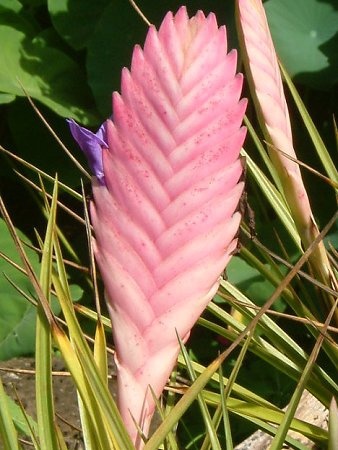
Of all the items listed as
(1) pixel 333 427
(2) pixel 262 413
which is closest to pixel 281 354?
(2) pixel 262 413

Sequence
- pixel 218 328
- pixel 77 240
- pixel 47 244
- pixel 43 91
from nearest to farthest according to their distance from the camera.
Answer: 1. pixel 47 244
2. pixel 218 328
3. pixel 43 91
4. pixel 77 240

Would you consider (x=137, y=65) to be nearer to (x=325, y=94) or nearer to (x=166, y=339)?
(x=166, y=339)

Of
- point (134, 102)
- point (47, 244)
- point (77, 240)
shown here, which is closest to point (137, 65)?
point (134, 102)

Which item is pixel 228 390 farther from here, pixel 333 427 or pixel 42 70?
pixel 42 70

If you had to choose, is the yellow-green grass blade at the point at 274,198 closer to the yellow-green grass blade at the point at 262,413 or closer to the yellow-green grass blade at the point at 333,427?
the yellow-green grass blade at the point at 262,413

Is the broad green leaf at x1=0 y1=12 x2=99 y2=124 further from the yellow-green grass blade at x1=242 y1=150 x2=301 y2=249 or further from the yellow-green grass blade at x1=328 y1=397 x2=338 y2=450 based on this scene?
the yellow-green grass blade at x1=328 y1=397 x2=338 y2=450

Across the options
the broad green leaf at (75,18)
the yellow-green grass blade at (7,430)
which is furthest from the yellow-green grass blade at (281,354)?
the broad green leaf at (75,18)
